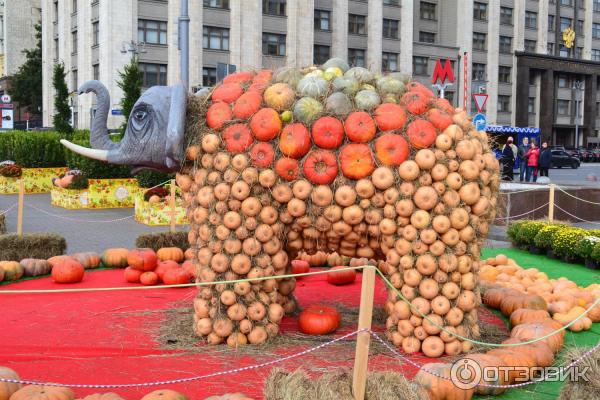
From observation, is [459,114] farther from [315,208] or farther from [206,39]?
[206,39]

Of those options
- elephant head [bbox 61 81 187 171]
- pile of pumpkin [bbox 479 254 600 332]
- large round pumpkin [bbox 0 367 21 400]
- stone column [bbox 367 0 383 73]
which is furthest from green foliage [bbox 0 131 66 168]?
stone column [bbox 367 0 383 73]

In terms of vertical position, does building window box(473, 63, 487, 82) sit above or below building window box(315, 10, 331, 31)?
below

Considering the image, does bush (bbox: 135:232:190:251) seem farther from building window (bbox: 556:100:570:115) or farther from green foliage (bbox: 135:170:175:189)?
building window (bbox: 556:100:570:115)

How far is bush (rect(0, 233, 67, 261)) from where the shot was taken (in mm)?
9594

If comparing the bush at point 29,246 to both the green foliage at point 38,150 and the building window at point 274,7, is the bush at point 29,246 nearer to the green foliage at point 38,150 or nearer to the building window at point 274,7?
the green foliage at point 38,150

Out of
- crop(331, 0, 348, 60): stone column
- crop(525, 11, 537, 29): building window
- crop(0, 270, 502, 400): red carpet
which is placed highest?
crop(525, 11, 537, 29): building window

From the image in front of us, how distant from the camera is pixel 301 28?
41656 millimetres

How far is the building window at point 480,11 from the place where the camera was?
51969 mm

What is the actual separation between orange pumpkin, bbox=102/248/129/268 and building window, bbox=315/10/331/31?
35330mm

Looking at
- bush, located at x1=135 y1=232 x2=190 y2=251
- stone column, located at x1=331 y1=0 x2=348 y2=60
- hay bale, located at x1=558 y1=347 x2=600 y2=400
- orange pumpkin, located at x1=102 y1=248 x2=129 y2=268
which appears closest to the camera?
hay bale, located at x1=558 y1=347 x2=600 y2=400

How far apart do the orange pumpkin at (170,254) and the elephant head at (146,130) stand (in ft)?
11.8

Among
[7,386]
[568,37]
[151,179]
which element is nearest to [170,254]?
[7,386]

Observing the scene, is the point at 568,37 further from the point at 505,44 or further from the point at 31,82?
the point at 31,82

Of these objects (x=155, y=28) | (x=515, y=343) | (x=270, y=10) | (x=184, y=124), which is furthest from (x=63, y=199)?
(x=270, y=10)
